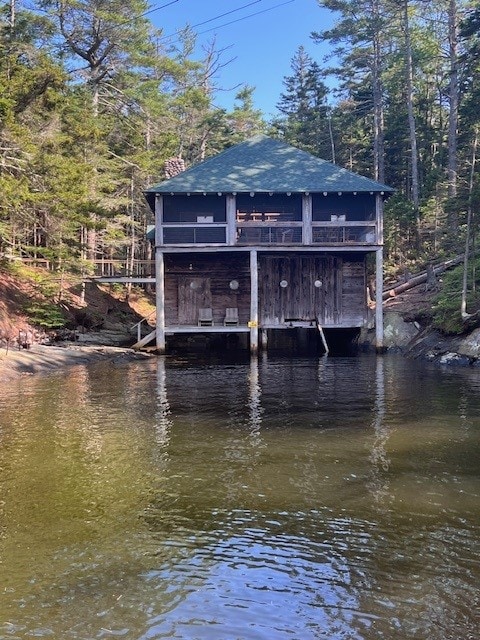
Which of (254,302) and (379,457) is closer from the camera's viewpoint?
(379,457)

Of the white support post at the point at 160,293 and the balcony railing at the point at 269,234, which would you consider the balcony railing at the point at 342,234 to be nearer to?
the balcony railing at the point at 269,234

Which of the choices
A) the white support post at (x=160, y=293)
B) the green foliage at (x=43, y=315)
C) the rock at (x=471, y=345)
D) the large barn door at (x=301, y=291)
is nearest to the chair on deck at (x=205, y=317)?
the white support post at (x=160, y=293)

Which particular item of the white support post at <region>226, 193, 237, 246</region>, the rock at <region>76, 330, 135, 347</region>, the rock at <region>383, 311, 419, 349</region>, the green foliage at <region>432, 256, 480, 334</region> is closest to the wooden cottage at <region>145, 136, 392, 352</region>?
the white support post at <region>226, 193, 237, 246</region>

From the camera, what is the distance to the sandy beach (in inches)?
655

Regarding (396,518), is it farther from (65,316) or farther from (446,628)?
(65,316)

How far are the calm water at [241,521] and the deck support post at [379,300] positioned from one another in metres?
11.2

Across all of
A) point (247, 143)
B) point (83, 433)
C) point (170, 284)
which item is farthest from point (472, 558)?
point (247, 143)

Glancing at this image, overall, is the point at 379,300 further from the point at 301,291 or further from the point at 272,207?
the point at 272,207

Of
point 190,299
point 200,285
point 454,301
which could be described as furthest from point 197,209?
point 454,301

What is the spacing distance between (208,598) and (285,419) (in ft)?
20.4

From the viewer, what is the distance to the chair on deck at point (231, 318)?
81.3ft

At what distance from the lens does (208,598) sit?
13.4 feet

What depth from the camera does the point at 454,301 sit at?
20.5 meters

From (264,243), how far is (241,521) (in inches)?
697
